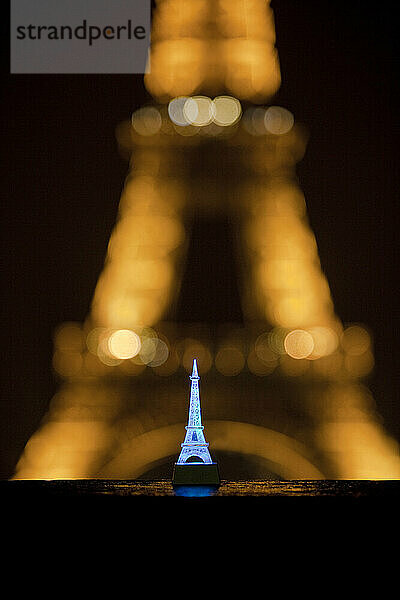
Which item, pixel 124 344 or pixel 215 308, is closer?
pixel 124 344

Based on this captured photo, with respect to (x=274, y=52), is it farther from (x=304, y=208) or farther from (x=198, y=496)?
(x=198, y=496)

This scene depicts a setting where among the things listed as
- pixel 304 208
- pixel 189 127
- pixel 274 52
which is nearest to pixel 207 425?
pixel 304 208

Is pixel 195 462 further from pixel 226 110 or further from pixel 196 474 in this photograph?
pixel 226 110

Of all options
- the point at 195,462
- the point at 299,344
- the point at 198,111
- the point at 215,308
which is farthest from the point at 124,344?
the point at 195,462

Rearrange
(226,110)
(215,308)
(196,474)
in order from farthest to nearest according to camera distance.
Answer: (215,308), (226,110), (196,474)

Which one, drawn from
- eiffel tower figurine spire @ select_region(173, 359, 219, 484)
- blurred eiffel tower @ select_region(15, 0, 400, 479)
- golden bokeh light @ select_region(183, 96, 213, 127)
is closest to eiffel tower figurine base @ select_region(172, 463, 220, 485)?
eiffel tower figurine spire @ select_region(173, 359, 219, 484)

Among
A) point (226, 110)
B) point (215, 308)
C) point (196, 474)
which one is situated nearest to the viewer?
point (196, 474)

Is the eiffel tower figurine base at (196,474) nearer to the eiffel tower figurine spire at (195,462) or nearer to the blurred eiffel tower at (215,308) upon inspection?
the eiffel tower figurine spire at (195,462)
